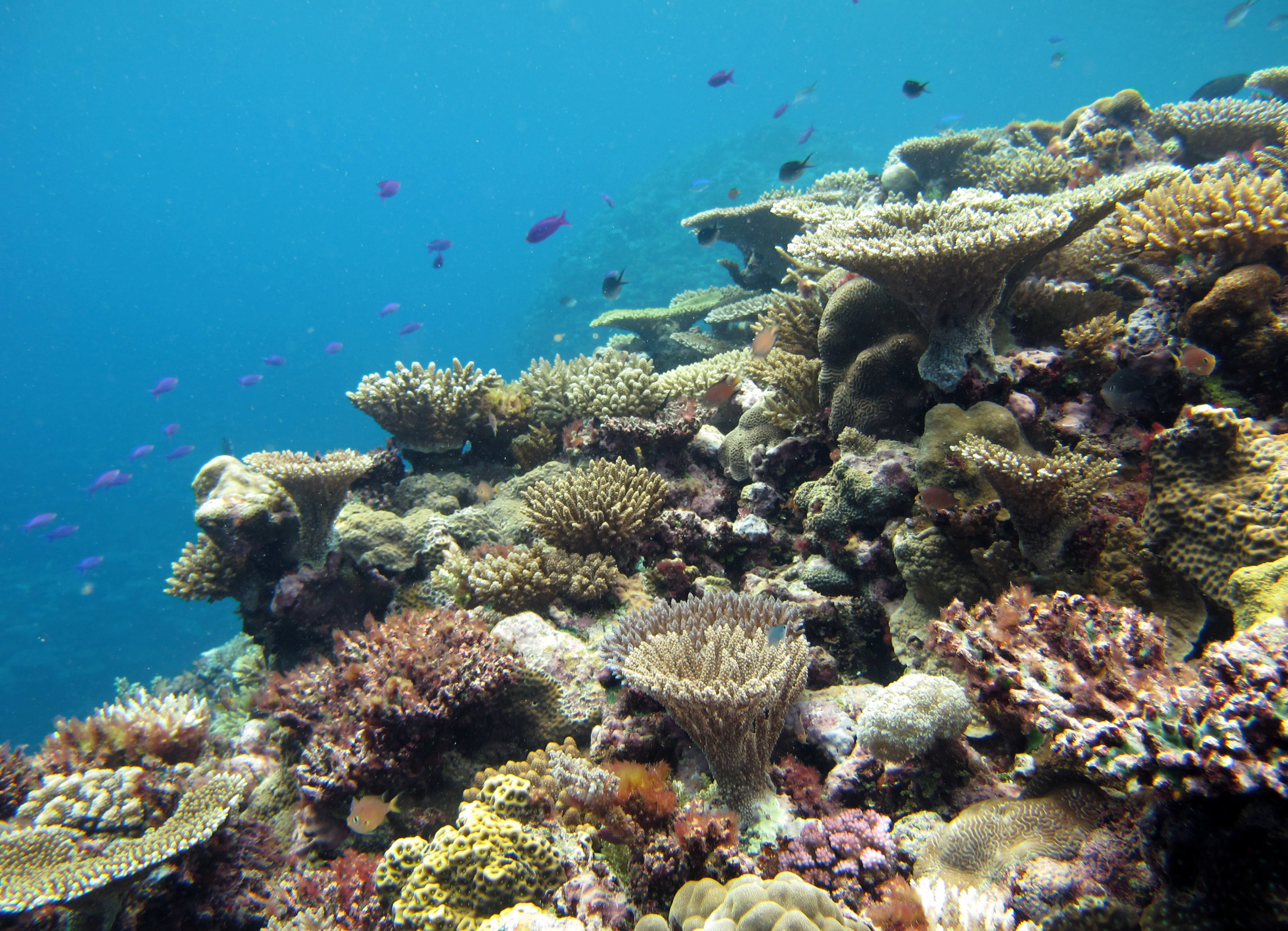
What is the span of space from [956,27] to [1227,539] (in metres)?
164

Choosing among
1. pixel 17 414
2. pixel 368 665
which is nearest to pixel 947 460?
pixel 368 665

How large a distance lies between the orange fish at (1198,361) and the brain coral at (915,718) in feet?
9.36

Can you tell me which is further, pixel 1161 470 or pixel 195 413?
pixel 195 413

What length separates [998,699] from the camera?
274 cm

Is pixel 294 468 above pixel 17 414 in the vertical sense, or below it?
below

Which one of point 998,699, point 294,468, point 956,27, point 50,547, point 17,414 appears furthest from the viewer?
point 956,27

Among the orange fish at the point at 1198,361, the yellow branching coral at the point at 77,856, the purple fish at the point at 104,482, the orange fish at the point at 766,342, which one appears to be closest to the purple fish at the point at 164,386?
the purple fish at the point at 104,482

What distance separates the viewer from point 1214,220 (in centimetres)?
407

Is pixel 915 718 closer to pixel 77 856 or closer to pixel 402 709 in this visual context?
pixel 402 709

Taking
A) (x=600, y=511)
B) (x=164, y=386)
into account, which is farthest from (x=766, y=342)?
(x=164, y=386)

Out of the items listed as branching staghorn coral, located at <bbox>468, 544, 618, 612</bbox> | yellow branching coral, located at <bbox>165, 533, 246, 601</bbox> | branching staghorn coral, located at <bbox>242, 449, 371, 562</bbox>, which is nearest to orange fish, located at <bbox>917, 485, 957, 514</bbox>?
branching staghorn coral, located at <bbox>468, 544, 618, 612</bbox>

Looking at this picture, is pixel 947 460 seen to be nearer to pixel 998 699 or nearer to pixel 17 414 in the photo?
pixel 998 699

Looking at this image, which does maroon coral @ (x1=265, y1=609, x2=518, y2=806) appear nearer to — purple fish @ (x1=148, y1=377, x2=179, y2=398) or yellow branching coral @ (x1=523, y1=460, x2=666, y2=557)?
yellow branching coral @ (x1=523, y1=460, x2=666, y2=557)

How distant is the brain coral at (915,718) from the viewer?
110 inches
